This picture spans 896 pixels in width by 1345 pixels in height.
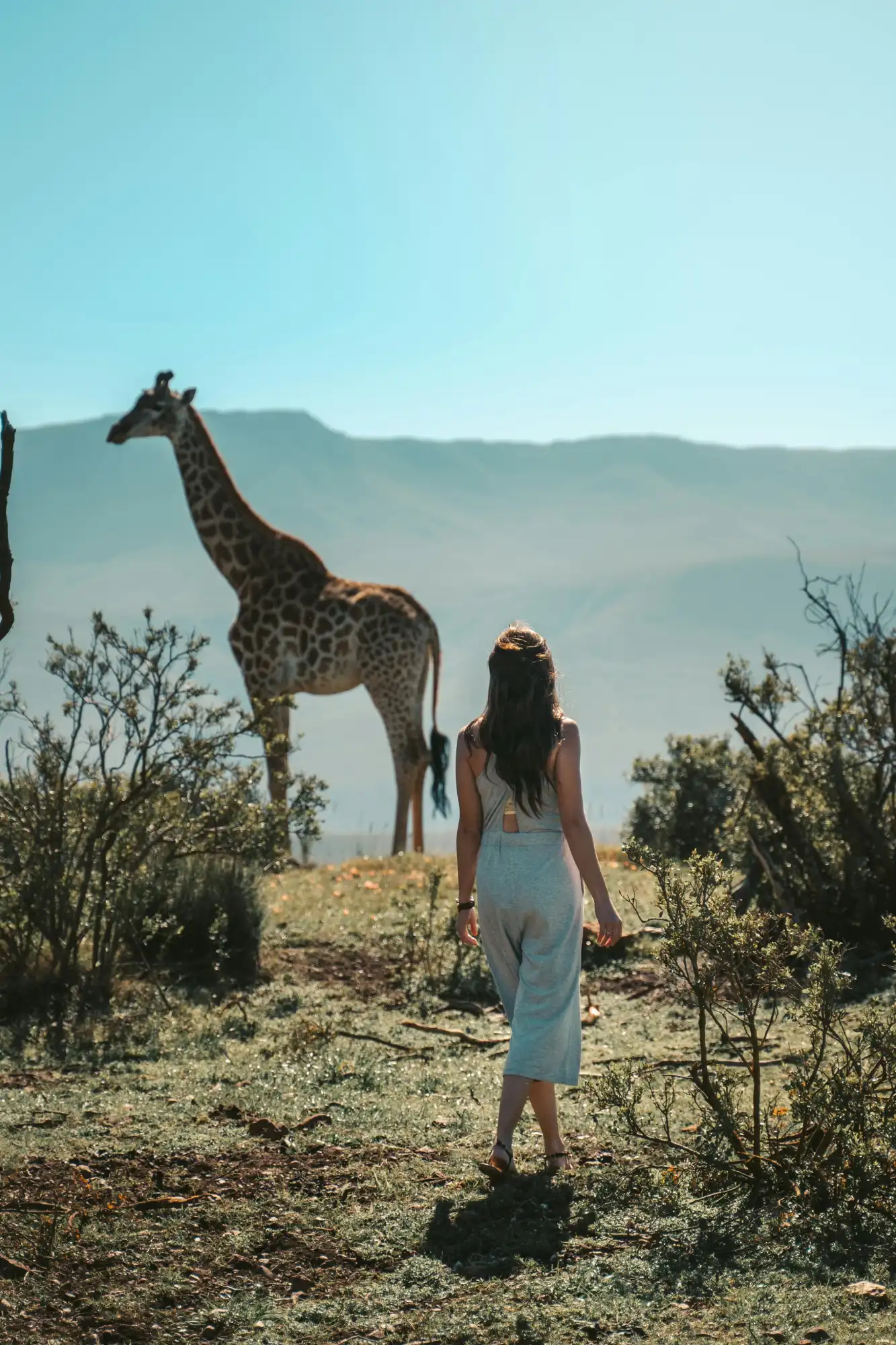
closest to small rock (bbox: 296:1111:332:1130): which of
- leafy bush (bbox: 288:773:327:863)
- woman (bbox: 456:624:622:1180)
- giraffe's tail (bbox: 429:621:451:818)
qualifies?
woman (bbox: 456:624:622:1180)

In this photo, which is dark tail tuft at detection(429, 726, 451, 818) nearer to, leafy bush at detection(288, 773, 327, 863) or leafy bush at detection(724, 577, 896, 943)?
leafy bush at detection(288, 773, 327, 863)

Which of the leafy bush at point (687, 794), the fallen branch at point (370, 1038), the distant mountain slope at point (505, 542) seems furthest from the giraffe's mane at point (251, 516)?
the distant mountain slope at point (505, 542)

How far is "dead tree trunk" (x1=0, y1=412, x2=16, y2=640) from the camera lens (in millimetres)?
4262

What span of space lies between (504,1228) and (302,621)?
11.1m

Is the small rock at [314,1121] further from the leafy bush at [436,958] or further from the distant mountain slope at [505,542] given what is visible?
the distant mountain slope at [505,542]

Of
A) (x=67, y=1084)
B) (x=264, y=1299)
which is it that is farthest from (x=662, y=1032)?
(x=264, y=1299)

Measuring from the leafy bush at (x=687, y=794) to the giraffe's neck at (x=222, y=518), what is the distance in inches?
182

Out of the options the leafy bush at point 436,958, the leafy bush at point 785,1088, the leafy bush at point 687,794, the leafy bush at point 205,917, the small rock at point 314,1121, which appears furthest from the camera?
the leafy bush at point 687,794

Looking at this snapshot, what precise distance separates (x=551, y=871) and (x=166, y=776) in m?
3.75

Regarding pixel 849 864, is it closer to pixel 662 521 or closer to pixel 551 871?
pixel 551 871

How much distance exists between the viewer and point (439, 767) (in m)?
15.8

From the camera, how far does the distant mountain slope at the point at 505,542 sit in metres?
127

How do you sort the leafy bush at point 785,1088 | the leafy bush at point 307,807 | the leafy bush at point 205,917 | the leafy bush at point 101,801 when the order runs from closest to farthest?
the leafy bush at point 785,1088 → the leafy bush at point 101,801 → the leafy bush at point 205,917 → the leafy bush at point 307,807

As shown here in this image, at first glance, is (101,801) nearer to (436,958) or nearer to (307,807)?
(307,807)
